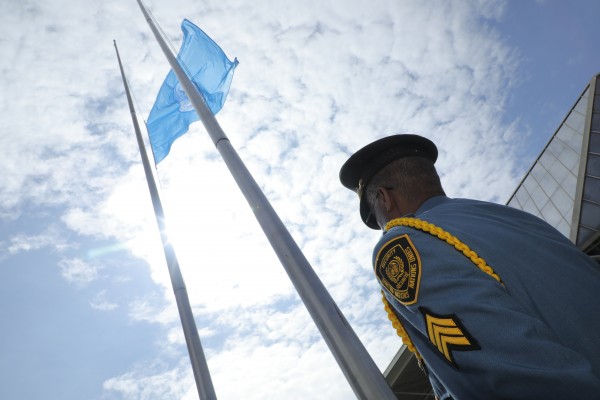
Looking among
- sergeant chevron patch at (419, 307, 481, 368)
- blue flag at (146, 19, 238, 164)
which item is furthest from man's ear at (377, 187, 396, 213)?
blue flag at (146, 19, 238, 164)

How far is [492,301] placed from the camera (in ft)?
4.18

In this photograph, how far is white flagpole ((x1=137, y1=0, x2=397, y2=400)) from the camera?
5.43 ft

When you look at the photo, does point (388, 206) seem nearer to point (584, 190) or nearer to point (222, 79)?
point (222, 79)

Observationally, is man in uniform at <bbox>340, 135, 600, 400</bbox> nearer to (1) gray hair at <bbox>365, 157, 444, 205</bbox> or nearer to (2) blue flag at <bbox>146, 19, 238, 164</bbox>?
(1) gray hair at <bbox>365, 157, 444, 205</bbox>

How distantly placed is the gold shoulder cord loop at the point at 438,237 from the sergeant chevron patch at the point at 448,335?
0.80 feet

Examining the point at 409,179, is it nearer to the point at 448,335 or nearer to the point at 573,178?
the point at 448,335

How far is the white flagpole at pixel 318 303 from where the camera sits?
1.66m

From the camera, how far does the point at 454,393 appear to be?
54.7 inches

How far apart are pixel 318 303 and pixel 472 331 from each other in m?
0.87

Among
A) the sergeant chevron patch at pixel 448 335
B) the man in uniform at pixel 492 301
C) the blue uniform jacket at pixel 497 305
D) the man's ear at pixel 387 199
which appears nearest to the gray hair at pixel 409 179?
the man's ear at pixel 387 199

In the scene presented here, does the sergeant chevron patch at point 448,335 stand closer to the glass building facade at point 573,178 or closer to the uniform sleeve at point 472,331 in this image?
the uniform sleeve at point 472,331

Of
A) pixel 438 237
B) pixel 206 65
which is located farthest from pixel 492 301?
pixel 206 65

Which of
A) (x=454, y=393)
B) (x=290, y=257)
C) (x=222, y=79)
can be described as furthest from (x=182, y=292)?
(x=454, y=393)

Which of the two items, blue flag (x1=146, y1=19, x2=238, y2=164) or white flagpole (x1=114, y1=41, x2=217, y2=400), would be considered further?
blue flag (x1=146, y1=19, x2=238, y2=164)
